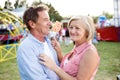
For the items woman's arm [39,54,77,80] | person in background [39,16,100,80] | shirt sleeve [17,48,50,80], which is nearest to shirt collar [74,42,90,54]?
person in background [39,16,100,80]

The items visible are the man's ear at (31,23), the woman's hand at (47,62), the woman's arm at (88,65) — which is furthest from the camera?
the man's ear at (31,23)

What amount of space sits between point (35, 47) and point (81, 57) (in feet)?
1.39

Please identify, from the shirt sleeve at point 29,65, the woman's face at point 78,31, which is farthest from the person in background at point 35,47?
the woman's face at point 78,31

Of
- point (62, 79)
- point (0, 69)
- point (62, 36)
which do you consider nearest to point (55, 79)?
point (62, 79)

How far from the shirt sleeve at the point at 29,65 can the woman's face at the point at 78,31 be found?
1.32 feet

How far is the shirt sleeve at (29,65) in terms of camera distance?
8.38ft

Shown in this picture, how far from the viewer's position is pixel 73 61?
2654 mm

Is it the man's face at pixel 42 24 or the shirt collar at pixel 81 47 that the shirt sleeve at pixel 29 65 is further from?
the shirt collar at pixel 81 47

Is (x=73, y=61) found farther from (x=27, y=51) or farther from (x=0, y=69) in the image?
(x=0, y=69)

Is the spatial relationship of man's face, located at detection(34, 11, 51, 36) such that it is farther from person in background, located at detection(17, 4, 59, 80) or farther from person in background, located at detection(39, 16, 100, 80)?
person in background, located at detection(39, 16, 100, 80)

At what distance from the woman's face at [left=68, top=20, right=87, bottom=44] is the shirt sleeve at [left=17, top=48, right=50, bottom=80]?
1.32 feet

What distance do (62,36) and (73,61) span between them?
2043cm

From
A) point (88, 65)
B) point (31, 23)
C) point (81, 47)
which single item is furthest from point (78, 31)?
point (31, 23)

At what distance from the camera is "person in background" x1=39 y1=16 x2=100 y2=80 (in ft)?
8.25
